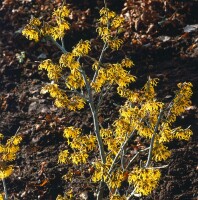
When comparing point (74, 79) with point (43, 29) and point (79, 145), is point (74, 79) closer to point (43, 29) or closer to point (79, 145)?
point (43, 29)

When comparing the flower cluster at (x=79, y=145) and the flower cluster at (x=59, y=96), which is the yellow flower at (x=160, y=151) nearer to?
the flower cluster at (x=79, y=145)

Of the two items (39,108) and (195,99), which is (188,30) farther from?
(39,108)

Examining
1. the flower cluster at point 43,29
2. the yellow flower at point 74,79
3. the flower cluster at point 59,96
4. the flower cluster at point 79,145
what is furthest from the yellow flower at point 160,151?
the flower cluster at point 43,29

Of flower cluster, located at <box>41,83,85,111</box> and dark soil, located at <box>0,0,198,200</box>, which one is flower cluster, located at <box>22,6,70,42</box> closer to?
flower cluster, located at <box>41,83,85,111</box>

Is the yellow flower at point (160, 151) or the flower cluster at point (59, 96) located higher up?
the flower cluster at point (59, 96)

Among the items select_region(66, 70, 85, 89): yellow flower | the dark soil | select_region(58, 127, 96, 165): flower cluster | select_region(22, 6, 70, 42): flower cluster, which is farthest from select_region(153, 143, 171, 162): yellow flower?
the dark soil

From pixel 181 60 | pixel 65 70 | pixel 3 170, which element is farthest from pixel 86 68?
pixel 3 170

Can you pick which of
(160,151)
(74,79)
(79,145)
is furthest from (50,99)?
(160,151)

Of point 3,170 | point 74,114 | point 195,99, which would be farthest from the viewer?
point 74,114
